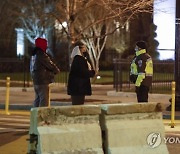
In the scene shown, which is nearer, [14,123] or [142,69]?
[142,69]

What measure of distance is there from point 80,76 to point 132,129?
394 cm

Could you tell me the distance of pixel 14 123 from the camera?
13.0 metres

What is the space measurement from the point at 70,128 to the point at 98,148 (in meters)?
0.48

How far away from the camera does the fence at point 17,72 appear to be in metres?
25.4

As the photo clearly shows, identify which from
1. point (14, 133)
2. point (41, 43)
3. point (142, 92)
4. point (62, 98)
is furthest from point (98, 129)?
point (62, 98)

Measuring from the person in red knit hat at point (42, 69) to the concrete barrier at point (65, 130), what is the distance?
3.89 metres

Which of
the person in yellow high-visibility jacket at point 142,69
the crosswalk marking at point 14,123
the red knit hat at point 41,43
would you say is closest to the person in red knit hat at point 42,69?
the red knit hat at point 41,43

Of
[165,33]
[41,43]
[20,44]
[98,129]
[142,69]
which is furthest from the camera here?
[20,44]

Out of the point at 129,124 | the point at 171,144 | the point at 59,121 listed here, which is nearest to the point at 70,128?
the point at 59,121

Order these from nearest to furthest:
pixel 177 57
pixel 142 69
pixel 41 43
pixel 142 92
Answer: pixel 41 43 → pixel 142 69 → pixel 142 92 → pixel 177 57

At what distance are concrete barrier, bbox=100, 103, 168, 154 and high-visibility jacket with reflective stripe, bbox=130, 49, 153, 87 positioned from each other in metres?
4.58

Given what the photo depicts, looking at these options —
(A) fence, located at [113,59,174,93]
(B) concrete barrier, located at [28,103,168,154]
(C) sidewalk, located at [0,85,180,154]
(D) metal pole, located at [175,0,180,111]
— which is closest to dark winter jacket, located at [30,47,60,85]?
(C) sidewalk, located at [0,85,180,154]

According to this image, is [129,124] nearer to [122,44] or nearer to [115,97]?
[115,97]

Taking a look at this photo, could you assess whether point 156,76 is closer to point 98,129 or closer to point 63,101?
point 63,101
